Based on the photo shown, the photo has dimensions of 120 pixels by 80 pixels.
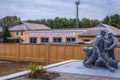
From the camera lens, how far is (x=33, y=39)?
4188 centimetres

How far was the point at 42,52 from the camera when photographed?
18.0 meters

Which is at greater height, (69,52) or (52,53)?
(69,52)

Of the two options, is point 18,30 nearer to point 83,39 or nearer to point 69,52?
point 83,39

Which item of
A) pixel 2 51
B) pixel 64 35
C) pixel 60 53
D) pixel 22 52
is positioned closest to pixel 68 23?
pixel 64 35

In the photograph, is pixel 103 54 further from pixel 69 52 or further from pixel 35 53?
pixel 35 53

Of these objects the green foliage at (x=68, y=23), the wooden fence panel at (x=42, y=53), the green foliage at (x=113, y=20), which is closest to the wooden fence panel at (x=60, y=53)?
the wooden fence panel at (x=42, y=53)

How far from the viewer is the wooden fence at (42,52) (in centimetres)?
1698

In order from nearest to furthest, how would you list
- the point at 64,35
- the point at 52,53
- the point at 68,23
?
the point at 52,53 < the point at 64,35 < the point at 68,23

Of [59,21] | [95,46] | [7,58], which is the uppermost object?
[59,21]

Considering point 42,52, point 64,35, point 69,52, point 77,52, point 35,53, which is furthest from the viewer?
point 64,35

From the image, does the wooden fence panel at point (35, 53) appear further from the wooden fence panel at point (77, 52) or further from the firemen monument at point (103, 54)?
the firemen monument at point (103, 54)

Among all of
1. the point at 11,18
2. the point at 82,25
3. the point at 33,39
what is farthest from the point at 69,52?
the point at 11,18

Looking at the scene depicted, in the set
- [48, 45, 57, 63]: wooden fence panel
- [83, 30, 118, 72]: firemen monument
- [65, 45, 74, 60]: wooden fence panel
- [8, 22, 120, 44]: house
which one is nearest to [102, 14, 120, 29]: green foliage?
[8, 22, 120, 44]: house

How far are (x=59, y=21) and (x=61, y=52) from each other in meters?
56.6
